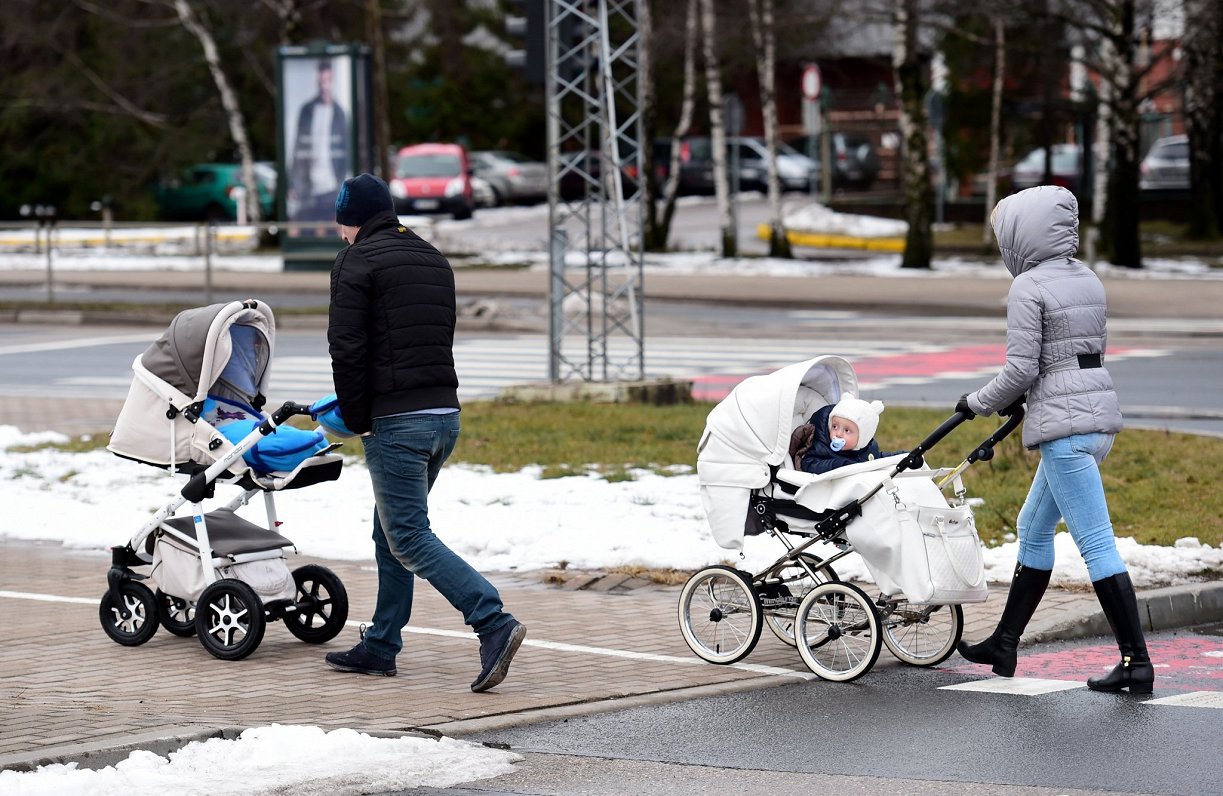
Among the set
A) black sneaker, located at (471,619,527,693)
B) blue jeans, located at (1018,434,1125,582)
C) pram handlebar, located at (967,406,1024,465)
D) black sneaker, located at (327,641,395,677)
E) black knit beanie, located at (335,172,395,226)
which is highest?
black knit beanie, located at (335,172,395,226)

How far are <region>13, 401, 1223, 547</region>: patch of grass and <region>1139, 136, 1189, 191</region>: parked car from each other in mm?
31516

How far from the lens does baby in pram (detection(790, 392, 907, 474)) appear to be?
7.86 metres

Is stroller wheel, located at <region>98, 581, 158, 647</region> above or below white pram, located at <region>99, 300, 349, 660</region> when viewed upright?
below

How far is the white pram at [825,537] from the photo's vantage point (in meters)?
7.54

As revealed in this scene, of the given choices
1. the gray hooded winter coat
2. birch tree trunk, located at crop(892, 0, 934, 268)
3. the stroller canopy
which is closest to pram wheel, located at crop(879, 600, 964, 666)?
the gray hooded winter coat

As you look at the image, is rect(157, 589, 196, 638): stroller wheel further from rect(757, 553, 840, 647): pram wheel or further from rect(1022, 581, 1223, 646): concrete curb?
rect(1022, 581, 1223, 646): concrete curb

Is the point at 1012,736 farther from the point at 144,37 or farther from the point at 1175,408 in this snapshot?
the point at 144,37

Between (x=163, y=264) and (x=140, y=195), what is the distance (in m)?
14.1

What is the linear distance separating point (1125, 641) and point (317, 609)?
337cm

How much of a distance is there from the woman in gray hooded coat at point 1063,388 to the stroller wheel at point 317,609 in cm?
275

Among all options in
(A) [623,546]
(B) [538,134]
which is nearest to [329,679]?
(A) [623,546]

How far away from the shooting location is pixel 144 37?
4678 cm

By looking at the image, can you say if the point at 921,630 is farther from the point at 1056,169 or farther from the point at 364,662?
the point at 1056,169

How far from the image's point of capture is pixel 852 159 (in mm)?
51844
